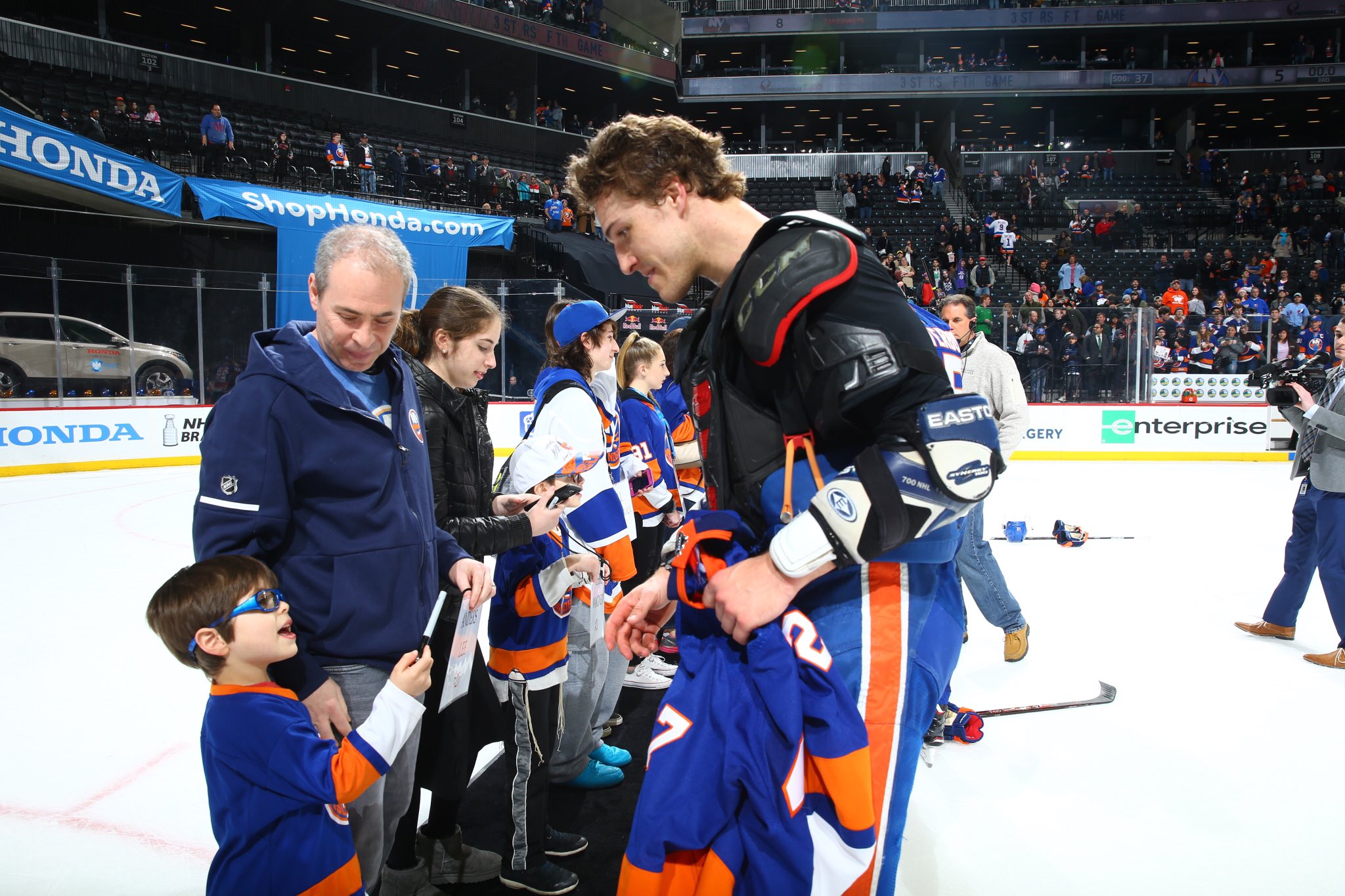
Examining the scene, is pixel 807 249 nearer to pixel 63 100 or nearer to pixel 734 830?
pixel 734 830

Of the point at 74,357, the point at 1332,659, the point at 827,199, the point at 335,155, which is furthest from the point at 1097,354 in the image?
the point at 827,199

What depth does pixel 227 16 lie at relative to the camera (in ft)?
78.4

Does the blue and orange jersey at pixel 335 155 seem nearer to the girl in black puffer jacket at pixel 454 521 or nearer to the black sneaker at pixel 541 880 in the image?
the girl in black puffer jacket at pixel 454 521

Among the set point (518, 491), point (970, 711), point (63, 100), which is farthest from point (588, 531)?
point (63, 100)

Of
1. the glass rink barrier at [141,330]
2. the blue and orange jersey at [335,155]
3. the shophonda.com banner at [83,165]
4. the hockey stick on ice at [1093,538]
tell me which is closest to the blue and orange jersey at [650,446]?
the hockey stick on ice at [1093,538]

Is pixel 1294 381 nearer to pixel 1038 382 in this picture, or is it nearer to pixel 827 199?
pixel 1038 382

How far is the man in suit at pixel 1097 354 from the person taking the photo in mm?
12258

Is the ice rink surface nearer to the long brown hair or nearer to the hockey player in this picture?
the hockey player

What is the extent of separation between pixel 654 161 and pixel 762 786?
3.21ft

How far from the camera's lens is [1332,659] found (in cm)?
428

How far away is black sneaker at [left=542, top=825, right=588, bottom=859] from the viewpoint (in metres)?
2.58

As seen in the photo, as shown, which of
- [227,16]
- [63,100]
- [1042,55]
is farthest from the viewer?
[1042,55]

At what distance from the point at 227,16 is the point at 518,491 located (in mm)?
27491

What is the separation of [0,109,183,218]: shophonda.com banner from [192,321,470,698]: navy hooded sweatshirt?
14.2 metres
